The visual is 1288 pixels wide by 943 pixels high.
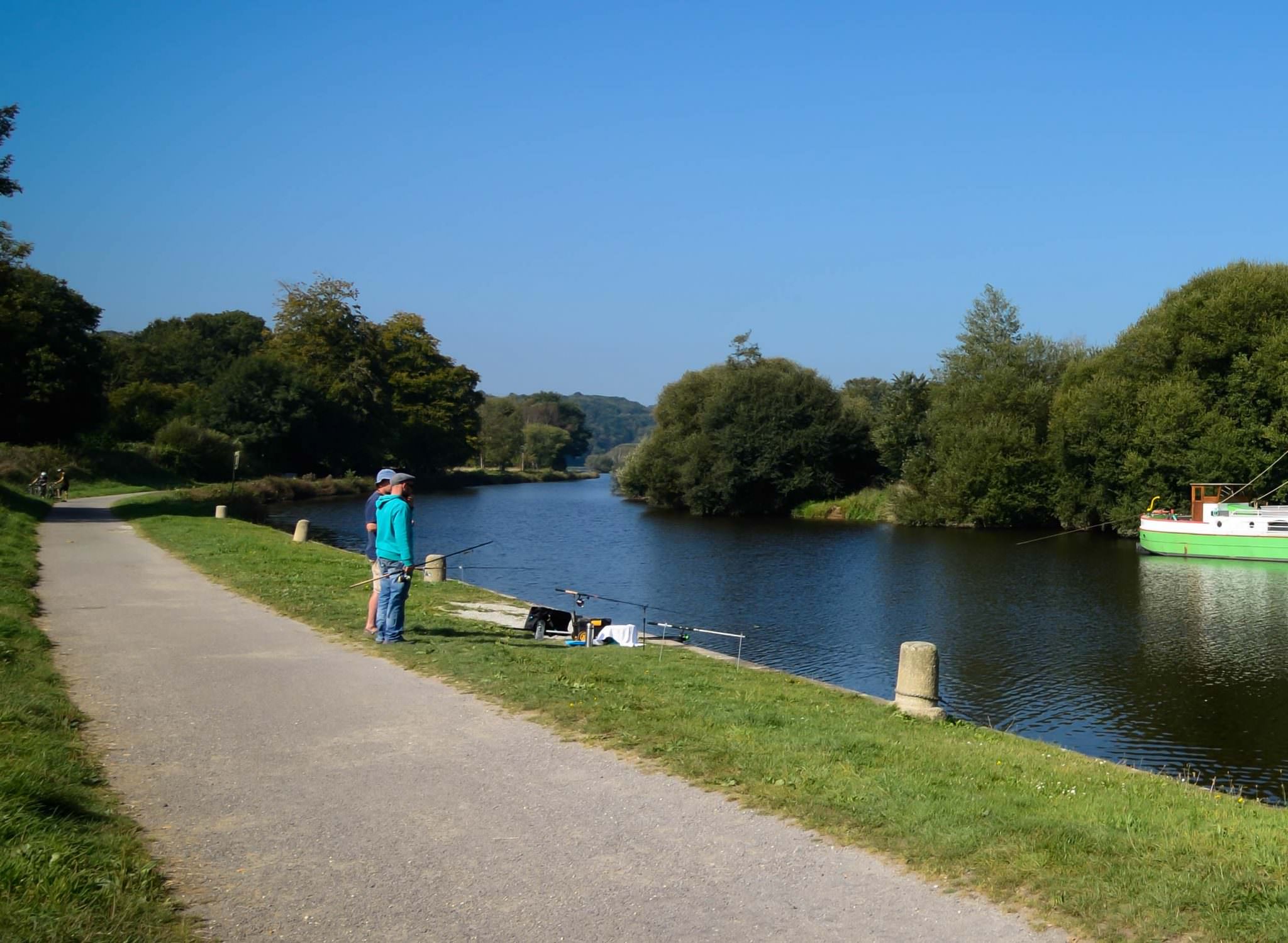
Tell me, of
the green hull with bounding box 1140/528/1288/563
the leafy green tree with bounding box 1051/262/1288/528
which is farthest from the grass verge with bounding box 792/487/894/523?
the green hull with bounding box 1140/528/1288/563

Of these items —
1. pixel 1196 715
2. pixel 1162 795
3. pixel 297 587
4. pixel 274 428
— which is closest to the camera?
pixel 1162 795

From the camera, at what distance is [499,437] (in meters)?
130

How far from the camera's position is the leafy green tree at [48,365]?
135ft

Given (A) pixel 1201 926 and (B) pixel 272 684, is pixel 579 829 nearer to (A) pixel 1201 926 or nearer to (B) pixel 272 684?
(A) pixel 1201 926

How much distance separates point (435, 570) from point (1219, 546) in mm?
30611

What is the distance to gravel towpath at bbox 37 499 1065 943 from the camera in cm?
507

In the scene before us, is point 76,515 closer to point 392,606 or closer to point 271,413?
point 392,606

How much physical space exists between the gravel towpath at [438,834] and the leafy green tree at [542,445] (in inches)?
5375

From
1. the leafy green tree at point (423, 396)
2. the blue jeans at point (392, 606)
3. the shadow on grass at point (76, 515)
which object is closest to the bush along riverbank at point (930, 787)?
the blue jeans at point (392, 606)

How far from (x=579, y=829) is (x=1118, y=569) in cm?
3430

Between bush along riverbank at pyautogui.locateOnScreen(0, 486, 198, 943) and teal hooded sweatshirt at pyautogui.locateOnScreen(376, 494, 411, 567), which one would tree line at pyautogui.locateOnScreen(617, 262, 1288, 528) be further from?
bush along riverbank at pyautogui.locateOnScreen(0, 486, 198, 943)

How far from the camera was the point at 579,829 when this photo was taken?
6316 millimetres

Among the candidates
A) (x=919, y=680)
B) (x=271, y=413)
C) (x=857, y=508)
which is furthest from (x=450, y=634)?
(x=271, y=413)

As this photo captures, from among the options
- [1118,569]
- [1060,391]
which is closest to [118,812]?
[1118,569]
